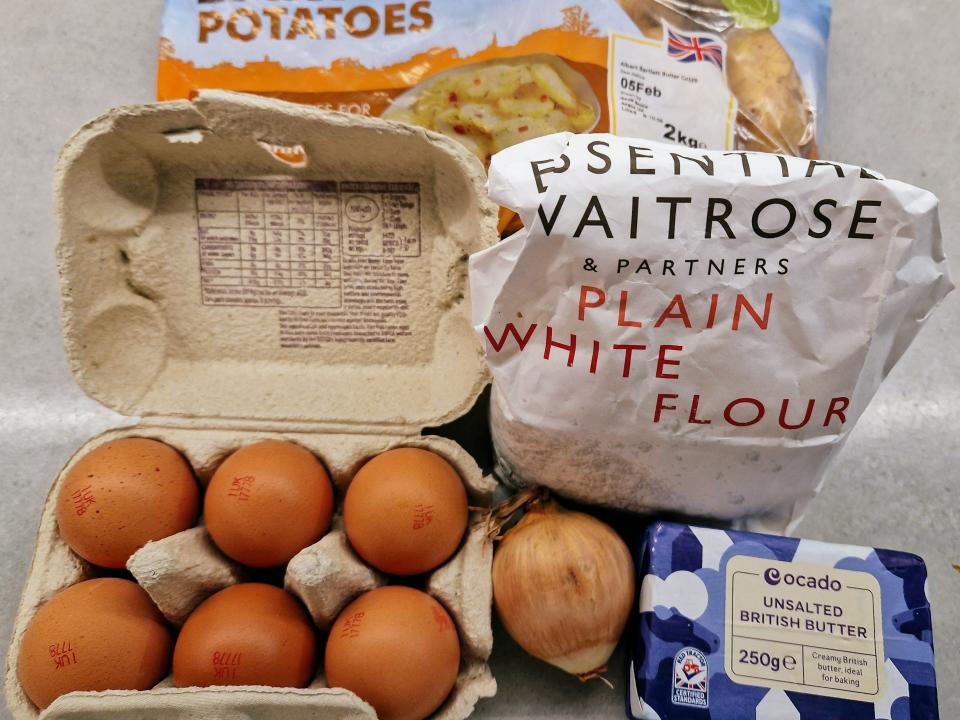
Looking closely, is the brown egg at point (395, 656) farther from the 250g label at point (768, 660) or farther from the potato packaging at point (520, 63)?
the potato packaging at point (520, 63)

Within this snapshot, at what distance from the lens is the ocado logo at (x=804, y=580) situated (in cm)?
73

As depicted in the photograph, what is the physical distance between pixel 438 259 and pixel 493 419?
24cm

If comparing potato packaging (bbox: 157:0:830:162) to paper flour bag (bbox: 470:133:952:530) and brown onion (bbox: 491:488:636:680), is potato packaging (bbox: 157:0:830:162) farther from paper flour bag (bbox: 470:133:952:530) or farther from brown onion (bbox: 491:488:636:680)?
brown onion (bbox: 491:488:636:680)

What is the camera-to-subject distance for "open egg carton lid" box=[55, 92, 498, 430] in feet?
2.64

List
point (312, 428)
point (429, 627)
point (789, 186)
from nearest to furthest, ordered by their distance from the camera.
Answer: point (789, 186) < point (429, 627) < point (312, 428)

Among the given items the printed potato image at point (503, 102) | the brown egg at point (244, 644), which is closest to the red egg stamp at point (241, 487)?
the brown egg at point (244, 644)

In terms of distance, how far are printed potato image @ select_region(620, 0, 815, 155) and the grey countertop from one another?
185 millimetres

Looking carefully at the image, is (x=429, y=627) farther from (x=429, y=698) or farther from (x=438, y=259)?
(x=438, y=259)

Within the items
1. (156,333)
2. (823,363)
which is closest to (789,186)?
(823,363)

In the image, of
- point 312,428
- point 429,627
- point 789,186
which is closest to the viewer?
point 789,186

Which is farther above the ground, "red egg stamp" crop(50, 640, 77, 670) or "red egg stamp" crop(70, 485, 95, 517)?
"red egg stamp" crop(70, 485, 95, 517)

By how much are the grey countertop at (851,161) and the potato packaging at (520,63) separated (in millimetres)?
182

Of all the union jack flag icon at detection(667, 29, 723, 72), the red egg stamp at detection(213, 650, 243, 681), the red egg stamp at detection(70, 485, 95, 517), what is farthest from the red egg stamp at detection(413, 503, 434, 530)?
the union jack flag icon at detection(667, 29, 723, 72)

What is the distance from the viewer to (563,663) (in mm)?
762
